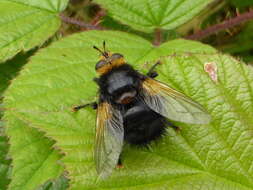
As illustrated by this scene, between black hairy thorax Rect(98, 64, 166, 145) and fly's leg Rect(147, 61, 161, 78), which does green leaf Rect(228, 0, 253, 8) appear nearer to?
fly's leg Rect(147, 61, 161, 78)

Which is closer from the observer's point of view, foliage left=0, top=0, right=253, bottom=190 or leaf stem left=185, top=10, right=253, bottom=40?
foliage left=0, top=0, right=253, bottom=190

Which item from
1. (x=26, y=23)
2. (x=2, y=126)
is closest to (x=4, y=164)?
(x=2, y=126)

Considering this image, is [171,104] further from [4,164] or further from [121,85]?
[4,164]

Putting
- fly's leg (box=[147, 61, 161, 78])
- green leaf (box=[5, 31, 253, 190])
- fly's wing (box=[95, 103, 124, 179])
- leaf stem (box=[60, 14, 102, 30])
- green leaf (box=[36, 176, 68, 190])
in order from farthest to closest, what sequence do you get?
leaf stem (box=[60, 14, 102, 30]) → green leaf (box=[36, 176, 68, 190]) → fly's leg (box=[147, 61, 161, 78]) → green leaf (box=[5, 31, 253, 190]) → fly's wing (box=[95, 103, 124, 179])

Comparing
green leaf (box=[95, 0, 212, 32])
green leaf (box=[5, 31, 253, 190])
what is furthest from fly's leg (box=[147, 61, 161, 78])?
green leaf (box=[95, 0, 212, 32])

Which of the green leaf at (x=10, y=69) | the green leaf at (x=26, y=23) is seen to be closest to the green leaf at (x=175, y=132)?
the green leaf at (x=26, y=23)

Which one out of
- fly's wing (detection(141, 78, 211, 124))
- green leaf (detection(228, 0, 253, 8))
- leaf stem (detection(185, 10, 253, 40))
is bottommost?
fly's wing (detection(141, 78, 211, 124))

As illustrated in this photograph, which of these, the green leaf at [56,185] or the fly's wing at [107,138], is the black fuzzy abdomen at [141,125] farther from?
the green leaf at [56,185]
